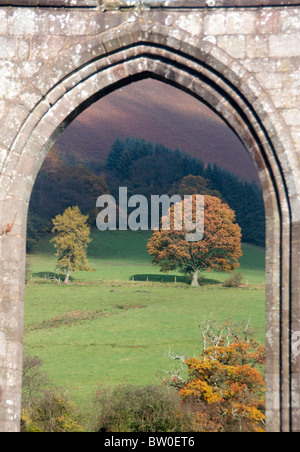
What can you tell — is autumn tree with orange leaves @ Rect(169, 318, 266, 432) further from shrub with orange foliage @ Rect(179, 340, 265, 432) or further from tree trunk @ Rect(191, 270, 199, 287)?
tree trunk @ Rect(191, 270, 199, 287)

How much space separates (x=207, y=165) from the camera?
59656mm

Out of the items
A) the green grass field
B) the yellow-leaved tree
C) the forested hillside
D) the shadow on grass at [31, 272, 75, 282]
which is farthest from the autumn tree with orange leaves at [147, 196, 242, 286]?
the forested hillside

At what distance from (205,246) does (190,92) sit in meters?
34.3

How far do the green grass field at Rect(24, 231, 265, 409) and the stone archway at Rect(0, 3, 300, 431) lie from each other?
17.3m

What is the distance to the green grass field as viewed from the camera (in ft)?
91.9

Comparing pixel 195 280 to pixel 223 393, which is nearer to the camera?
pixel 223 393

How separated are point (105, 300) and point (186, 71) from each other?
32.9 meters

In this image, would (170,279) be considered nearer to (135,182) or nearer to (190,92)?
(135,182)

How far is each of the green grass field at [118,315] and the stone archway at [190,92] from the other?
17.3 metres

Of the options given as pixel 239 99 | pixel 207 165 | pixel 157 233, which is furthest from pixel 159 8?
pixel 207 165

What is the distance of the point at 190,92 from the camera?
19.8ft

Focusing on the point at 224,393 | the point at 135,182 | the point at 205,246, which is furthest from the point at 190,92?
the point at 135,182

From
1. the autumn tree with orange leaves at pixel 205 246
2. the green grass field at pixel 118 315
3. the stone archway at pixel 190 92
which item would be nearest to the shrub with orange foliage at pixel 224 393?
the green grass field at pixel 118 315

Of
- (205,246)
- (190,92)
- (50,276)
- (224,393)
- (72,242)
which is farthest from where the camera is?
(50,276)
